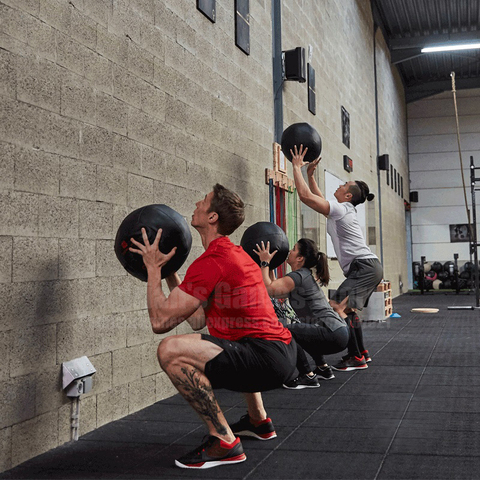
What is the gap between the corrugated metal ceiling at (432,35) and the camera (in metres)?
12.0

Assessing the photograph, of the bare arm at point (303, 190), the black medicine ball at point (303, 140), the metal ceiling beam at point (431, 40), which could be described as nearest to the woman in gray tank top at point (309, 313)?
the bare arm at point (303, 190)

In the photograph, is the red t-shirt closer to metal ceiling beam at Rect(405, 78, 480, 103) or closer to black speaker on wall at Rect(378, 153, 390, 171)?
black speaker on wall at Rect(378, 153, 390, 171)

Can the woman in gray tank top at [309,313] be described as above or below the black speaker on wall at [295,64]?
below

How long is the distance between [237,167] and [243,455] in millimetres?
2594

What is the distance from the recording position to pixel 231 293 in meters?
2.34

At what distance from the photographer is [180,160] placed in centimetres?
373

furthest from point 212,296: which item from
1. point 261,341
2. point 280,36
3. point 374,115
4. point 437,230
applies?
point 437,230

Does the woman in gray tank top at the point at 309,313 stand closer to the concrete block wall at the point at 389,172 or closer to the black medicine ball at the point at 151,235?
the black medicine ball at the point at 151,235

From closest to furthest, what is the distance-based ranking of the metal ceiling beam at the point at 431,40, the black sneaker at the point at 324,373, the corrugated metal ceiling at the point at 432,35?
the black sneaker at the point at 324,373 < the corrugated metal ceiling at the point at 432,35 < the metal ceiling beam at the point at 431,40

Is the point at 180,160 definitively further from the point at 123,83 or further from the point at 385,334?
the point at 385,334

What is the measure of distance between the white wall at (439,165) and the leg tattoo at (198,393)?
15.2m

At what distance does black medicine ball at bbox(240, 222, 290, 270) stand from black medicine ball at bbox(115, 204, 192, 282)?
1.24 m

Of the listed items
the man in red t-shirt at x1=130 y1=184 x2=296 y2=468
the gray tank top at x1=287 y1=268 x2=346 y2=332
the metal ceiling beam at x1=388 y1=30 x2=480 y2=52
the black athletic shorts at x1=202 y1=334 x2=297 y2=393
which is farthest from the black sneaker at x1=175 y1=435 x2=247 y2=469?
the metal ceiling beam at x1=388 y1=30 x2=480 y2=52

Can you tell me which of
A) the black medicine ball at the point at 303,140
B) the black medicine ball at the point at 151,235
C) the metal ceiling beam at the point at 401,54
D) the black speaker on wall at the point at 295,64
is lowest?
the black medicine ball at the point at 151,235
